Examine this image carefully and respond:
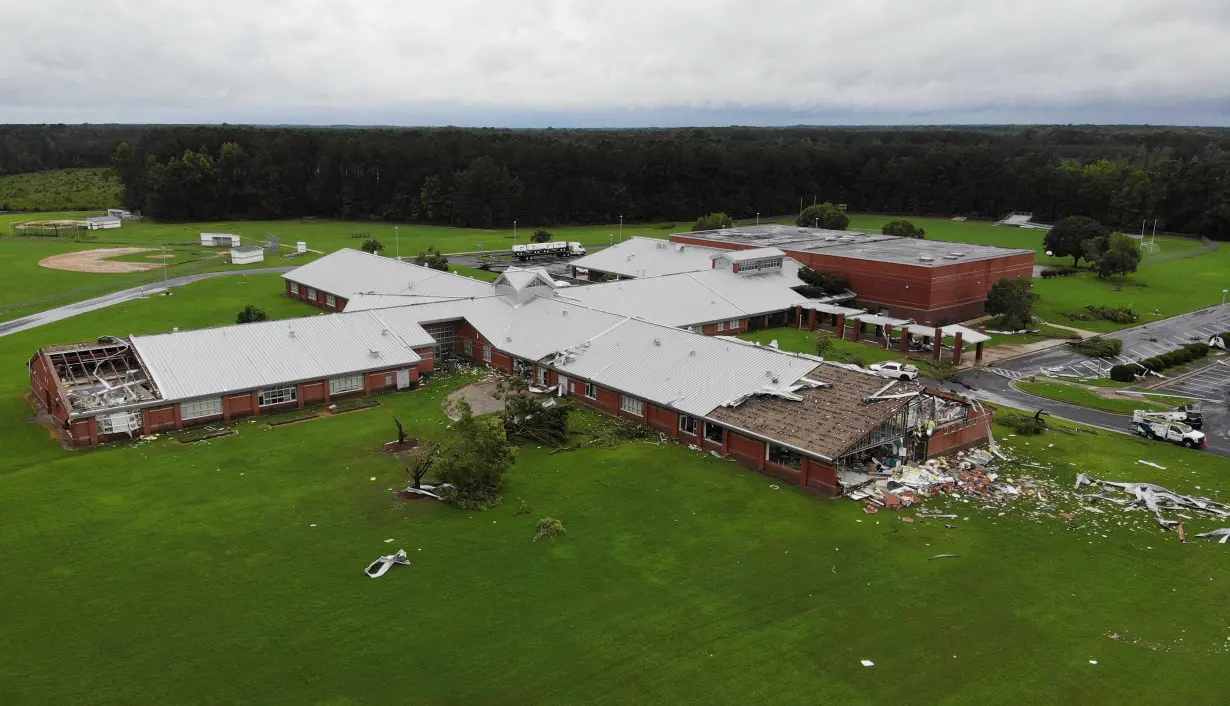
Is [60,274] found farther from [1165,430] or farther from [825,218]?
[1165,430]

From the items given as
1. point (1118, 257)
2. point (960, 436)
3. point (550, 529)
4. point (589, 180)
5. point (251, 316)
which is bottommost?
point (550, 529)

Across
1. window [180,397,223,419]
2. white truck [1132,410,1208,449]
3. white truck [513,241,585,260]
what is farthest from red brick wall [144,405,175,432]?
white truck [513,241,585,260]

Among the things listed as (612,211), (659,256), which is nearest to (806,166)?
(612,211)

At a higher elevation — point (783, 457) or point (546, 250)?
point (546, 250)

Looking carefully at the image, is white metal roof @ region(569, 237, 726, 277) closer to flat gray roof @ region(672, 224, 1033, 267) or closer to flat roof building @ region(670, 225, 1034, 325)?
flat roof building @ region(670, 225, 1034, 325)

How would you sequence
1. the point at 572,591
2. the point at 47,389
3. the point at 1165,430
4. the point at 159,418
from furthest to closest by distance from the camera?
the point at 47,389 → the point at 1165,430 → the point at 159,418 → the point at 572,591

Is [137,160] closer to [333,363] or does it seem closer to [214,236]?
[214,236]

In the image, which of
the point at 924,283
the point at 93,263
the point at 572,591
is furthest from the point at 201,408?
the point at 93,263
